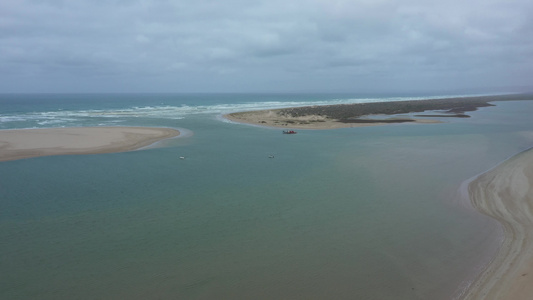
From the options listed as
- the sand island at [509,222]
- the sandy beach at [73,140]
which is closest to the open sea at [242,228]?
the sand island at [509,222]

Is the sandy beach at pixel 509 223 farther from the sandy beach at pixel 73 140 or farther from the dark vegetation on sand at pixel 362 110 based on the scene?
the dark vegetation on sand at pixel 362 110

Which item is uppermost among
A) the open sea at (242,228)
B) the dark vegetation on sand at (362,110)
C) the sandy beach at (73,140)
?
the dark vegetation on sand at (362,110)

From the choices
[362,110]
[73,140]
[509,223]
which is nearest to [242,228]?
[509,223]

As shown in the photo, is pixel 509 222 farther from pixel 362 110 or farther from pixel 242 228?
pixel 362 110

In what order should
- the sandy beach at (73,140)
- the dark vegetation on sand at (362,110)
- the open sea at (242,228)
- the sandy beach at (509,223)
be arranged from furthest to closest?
the dark vegetation on sand at (362,110) < the sandy beach at (73,140) < the open sea at (242,228) < the sandy beach at (509,223)

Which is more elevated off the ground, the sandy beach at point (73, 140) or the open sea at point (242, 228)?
the sandy beach at point (73, 140)

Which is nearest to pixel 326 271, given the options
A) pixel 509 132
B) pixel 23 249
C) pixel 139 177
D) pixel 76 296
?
pixel 76 296

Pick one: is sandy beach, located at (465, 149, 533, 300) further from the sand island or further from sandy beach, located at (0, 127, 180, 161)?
sandy beach, located at (0, 127, 180, 161)

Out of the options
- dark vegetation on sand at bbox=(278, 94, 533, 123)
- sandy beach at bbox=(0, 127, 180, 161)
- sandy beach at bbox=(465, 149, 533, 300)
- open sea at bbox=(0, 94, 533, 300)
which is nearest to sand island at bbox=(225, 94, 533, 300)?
sandy beach at bbox=(465, 149, 533, 300)
